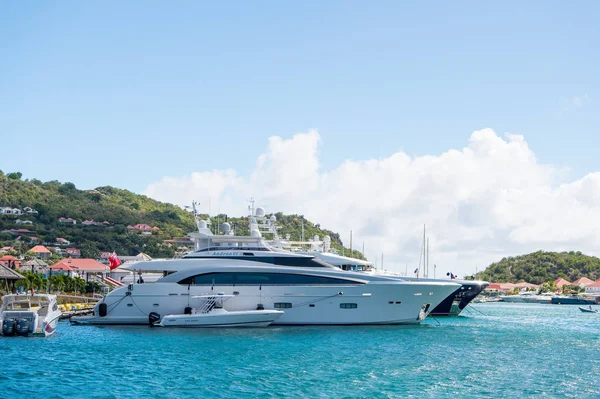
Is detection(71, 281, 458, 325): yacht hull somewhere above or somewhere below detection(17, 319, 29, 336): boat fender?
above

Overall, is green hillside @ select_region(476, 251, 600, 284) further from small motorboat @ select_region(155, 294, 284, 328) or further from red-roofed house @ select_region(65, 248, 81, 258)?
small motorboat @ select_region(155, 294, 284, 328)

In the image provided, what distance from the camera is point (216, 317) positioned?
113ft

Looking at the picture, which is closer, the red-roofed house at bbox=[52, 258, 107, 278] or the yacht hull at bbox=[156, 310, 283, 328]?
the yacht hull at bbox=[156, 310, 283, 328]

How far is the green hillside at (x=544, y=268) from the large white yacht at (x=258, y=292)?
125 m

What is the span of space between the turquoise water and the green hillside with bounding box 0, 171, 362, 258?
63.9 meters

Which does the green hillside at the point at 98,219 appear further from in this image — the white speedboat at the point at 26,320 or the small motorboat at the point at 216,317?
the white speedboat at the point at 26,320

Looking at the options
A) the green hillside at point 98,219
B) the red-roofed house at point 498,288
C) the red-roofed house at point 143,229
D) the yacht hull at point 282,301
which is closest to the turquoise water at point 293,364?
the yacht hull at point 282,301

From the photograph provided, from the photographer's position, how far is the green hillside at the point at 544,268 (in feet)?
499

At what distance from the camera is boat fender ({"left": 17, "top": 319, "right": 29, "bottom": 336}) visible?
30.5m

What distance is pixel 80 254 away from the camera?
104 metres

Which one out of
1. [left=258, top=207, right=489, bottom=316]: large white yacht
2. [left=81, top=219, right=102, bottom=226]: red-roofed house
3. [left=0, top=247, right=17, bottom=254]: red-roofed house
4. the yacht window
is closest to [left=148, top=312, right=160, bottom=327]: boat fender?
the yacht window

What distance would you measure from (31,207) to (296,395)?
116617mm

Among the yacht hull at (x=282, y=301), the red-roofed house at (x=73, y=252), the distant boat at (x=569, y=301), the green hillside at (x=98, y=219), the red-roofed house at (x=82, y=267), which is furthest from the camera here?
the green hillside at (x=98, y=219)

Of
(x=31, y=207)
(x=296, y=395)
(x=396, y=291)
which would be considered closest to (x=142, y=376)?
(x=296, y=395)
